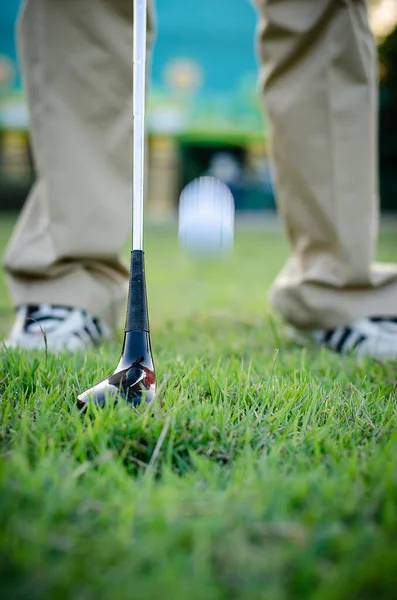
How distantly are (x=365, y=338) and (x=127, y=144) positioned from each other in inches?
31.6

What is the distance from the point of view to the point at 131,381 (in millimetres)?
857

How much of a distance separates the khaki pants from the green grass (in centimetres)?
44

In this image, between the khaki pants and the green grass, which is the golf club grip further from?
the khaki pants

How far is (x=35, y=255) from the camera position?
1.52m

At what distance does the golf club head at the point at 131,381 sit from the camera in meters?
0.84

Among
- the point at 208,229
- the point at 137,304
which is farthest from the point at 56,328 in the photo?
the point at 208,229

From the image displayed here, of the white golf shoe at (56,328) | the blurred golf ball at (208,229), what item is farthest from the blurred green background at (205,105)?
the white golf shoe at (56,328)

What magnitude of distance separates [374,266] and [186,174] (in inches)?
478

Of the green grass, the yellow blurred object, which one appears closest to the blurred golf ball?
the green grass

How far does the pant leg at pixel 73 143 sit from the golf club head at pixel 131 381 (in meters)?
0.66

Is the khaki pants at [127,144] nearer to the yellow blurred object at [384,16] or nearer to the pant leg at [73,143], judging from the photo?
the pant leg at [73,143]

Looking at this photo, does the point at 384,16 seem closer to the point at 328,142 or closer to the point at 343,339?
the point at 328,142

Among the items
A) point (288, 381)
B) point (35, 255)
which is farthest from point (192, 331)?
point (288, 381)

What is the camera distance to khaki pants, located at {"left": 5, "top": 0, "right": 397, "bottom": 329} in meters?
1.50
